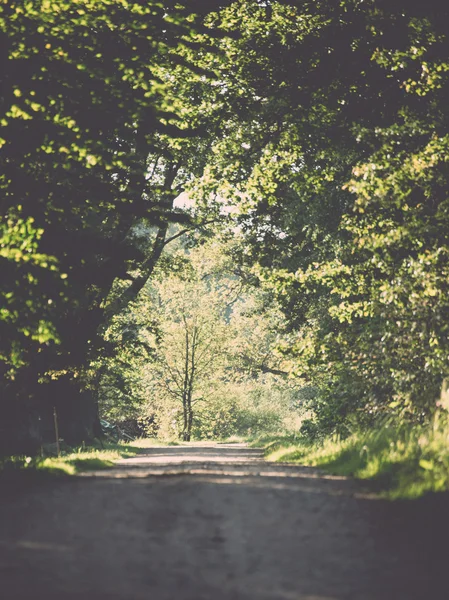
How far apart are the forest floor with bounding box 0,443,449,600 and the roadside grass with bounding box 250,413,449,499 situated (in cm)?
33

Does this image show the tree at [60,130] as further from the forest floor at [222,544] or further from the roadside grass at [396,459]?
the roadside grass at [396,459]

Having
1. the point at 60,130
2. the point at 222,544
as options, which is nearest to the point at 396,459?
the point at 222,544

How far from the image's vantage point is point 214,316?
61250 mm

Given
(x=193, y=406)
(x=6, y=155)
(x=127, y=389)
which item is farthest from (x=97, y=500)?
(x=193, y=406)

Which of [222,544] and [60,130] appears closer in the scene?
[222,544]

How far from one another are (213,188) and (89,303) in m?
5.88

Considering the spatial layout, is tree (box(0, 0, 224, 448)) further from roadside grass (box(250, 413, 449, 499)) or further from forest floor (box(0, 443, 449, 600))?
roadside grass (box(250, 413, 449, 499))

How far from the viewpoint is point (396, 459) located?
9836 mm

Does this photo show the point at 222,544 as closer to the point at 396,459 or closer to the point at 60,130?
the point at 396,459

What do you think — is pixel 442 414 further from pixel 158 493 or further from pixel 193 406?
pixel 193 406

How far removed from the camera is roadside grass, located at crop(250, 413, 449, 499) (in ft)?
26.8

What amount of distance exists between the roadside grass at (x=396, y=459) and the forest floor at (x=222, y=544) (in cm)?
33

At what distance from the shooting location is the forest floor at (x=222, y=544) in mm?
4516

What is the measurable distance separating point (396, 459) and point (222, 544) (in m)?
4.63
